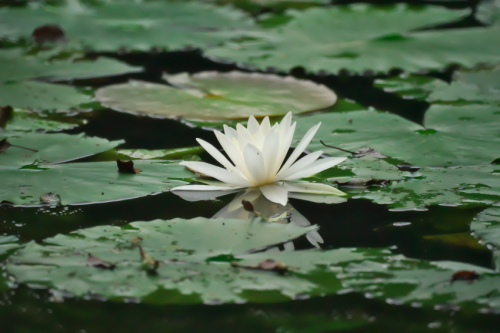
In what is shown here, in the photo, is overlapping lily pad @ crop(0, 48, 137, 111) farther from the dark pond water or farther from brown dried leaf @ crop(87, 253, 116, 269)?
brown dried leaf @ crop(87, 253, 116, 269)

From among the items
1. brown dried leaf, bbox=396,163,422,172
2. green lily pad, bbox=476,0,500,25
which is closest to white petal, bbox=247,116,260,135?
brown dried leaf, bbox=396,163,422,172

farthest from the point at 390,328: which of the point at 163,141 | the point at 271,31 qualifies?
the point at 271,31

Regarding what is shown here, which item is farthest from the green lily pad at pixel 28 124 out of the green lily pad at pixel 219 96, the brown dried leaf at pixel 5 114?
the green lily pad at pixel 219 96

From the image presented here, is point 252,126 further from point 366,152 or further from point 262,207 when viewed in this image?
point 366,152

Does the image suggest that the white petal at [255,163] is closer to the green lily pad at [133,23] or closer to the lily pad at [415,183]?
the lily pad at [415,183]

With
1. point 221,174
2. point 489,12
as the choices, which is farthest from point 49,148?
point 489,12

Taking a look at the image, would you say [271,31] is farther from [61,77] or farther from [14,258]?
[14,258]
